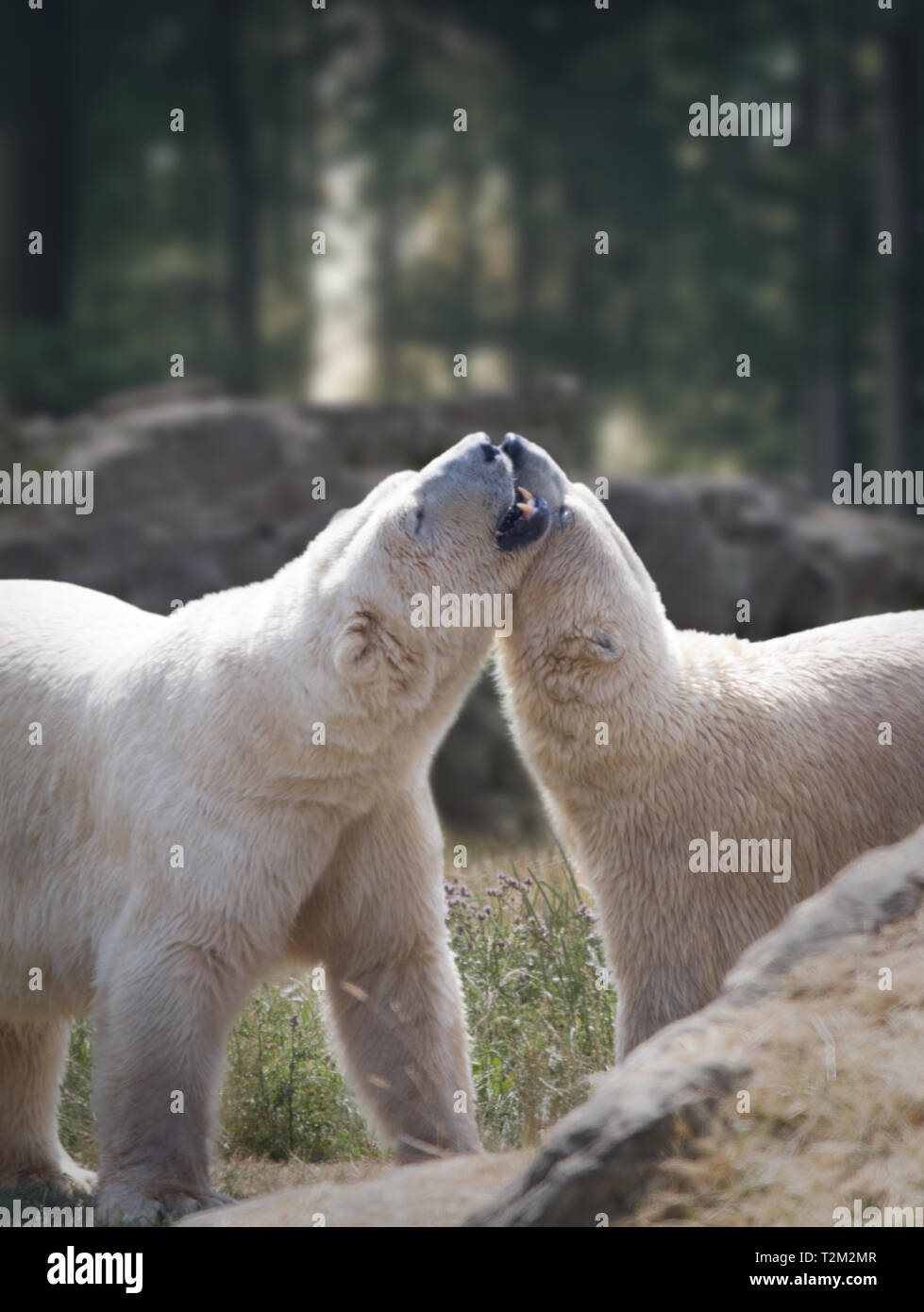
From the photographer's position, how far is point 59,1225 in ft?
14.3

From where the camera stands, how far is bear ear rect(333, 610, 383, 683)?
412 cm

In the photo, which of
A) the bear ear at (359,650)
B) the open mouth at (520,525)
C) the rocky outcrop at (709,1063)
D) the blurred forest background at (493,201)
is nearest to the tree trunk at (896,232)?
the blurred forest background at (493,201)

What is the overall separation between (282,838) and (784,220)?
16.1m

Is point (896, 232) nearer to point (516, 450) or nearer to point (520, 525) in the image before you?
point (516, 450)

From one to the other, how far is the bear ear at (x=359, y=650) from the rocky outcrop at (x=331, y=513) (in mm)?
6918

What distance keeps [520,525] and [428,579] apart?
30cm

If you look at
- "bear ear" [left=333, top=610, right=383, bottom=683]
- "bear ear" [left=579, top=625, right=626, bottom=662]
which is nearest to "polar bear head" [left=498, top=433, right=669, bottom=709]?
"bear ear" [left=579, top=625, right=626, bottom=662]

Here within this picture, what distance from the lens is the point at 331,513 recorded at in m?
11.4

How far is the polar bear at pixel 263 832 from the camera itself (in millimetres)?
4219

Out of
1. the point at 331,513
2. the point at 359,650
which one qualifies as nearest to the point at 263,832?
the point at 359,650

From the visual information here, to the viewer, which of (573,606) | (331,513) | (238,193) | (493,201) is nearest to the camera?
(573,606)

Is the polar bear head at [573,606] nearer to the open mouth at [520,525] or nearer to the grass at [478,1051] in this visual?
the open mouth at [520,525]

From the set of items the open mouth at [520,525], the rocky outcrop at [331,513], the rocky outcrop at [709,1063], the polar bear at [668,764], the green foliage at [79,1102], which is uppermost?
the rocky outcrop at [331,513]

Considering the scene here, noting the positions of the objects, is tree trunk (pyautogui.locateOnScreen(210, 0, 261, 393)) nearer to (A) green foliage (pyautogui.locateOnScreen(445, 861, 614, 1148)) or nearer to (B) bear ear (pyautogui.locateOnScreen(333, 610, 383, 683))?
(A) green foliage (pyautogui.locateOnScreen(445, 861, 614, 1148))
